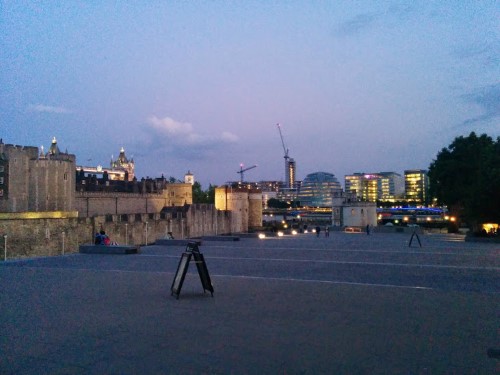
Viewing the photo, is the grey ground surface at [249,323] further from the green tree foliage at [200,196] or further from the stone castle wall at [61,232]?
the green tree foliage at [200,196]

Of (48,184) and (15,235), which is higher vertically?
(48,184)

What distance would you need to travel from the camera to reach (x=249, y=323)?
6254 mm

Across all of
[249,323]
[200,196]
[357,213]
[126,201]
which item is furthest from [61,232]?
[200,196]

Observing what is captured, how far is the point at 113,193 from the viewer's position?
71.9 meters

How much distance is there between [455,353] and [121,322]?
14.3 ft

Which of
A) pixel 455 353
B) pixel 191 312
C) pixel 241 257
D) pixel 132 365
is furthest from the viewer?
pixel 241 257

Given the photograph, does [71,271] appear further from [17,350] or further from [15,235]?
[15,235]

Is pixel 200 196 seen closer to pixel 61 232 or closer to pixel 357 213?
pixel 357 213

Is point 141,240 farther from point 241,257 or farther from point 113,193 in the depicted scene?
point 113,193

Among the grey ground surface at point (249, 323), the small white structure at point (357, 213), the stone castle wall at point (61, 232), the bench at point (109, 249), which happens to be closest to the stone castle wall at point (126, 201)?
the stone castle wall at point (61, 232)

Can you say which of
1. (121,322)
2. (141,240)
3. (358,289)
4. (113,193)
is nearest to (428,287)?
(358,289)

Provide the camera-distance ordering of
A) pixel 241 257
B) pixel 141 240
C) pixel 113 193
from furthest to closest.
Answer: pixel 113 193 → pixel 141 240 → pixel 241 257

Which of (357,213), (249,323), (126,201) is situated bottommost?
(357,213)

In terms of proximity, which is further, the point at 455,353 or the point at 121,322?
the point at 121,322
